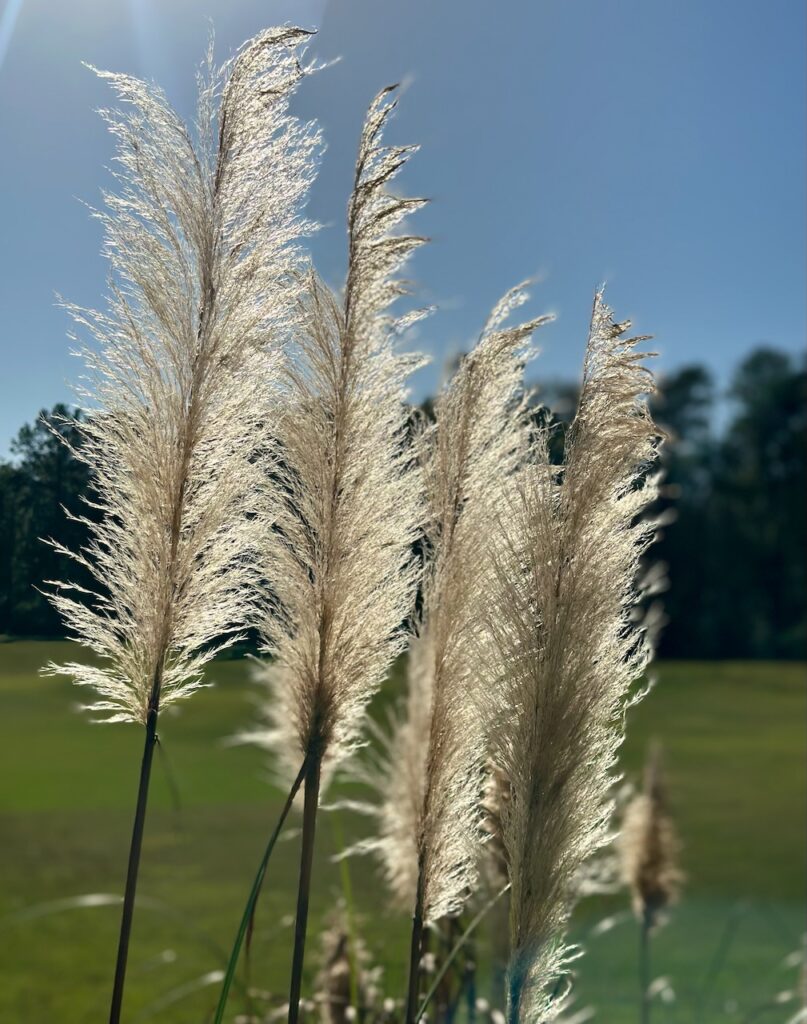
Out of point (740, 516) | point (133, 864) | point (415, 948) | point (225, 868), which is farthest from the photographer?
point (740, 516)

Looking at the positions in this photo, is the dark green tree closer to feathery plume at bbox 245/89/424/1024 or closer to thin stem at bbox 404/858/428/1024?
feathery plume at bbox 245/89/424/1024

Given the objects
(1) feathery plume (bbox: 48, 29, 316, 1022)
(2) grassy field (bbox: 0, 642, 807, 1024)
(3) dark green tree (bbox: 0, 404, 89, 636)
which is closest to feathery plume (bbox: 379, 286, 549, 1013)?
(1) feathery plume (bbox: 48, 29, 316, 1022)

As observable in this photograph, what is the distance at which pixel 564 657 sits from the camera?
110cm

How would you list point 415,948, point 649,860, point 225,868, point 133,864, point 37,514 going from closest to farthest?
point 133,864, point 415,948, point 37,514, point 649,860, point 225,868

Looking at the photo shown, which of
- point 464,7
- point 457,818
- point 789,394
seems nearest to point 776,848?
point 464,7

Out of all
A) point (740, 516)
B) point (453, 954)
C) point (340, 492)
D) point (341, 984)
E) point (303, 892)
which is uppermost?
point (740, 516)

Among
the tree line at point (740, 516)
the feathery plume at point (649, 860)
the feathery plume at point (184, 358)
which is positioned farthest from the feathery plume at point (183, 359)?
the tree line at point (740, 516)

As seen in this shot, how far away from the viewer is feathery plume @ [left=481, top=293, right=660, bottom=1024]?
1098 millimetres

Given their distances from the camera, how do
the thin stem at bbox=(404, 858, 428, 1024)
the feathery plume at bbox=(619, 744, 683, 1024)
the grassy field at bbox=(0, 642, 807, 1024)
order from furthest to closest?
the grassy field at bbox=(0, 642, 807, 1024)
the feathery plume at bbox=(619, 744, 683, 1024)
the thin stem at bbox=(404, 858, 428, 1024)

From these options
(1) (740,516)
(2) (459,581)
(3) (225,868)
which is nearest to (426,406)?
(2) (459,581)

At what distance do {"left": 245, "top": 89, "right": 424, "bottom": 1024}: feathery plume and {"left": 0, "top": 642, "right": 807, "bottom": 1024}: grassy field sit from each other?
2.13 feet

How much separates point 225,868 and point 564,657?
266 inches

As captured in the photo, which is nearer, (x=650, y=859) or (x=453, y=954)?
(x=453, y=954)

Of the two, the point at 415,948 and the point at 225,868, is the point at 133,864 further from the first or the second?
the point at 225,868
